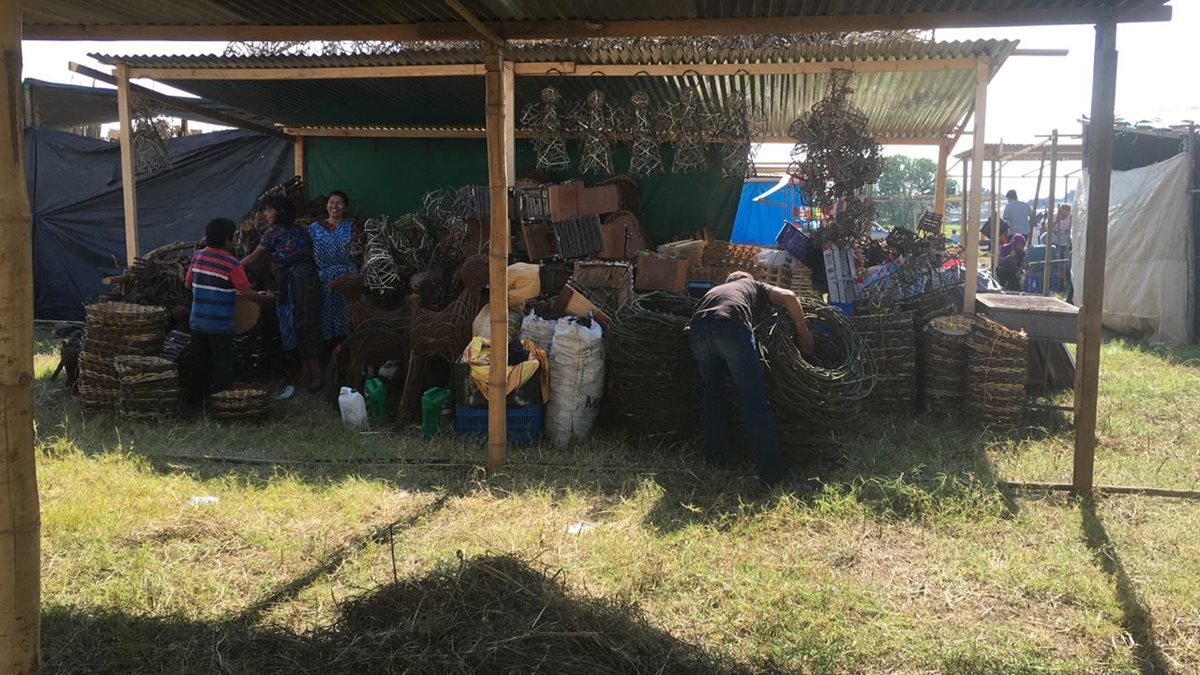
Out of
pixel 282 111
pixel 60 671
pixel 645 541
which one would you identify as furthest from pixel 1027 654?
pixel 282 111

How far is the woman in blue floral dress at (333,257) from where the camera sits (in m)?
9.09

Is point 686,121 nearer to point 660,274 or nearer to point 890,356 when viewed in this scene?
point 660,274

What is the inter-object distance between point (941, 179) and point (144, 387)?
991 centimetres

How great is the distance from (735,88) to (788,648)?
7.02 m

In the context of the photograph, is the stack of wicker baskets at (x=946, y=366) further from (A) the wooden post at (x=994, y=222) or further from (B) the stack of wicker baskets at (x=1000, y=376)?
(A) the wooden post at (x=994, y=222)

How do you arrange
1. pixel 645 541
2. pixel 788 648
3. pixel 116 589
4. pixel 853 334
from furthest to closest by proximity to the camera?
pixel 853 334
pixel 645 541
pixel 116 589
pixel 788 648

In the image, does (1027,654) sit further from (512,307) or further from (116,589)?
(512,307)

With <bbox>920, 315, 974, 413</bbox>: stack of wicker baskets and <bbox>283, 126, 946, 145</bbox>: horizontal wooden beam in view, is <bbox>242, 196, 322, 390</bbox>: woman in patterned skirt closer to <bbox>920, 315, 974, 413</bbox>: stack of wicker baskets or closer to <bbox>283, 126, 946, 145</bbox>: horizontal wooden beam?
<bbox>283, 126, 946, 145</bbox>: horizontal wooden beam

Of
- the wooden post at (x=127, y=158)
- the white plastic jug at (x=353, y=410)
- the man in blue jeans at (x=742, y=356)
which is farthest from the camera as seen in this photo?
the wooden post at (x=127, y=158)

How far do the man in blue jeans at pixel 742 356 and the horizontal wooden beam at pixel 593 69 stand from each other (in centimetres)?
303

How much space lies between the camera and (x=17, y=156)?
97.8 inches

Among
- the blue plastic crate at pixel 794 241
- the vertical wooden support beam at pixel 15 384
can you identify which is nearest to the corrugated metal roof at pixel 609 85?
the blue plastic crate at pixel 794 241

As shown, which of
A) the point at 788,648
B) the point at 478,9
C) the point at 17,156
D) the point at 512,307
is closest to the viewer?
the point at 17,156

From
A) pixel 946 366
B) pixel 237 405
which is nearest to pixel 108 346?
pixel 237 405
